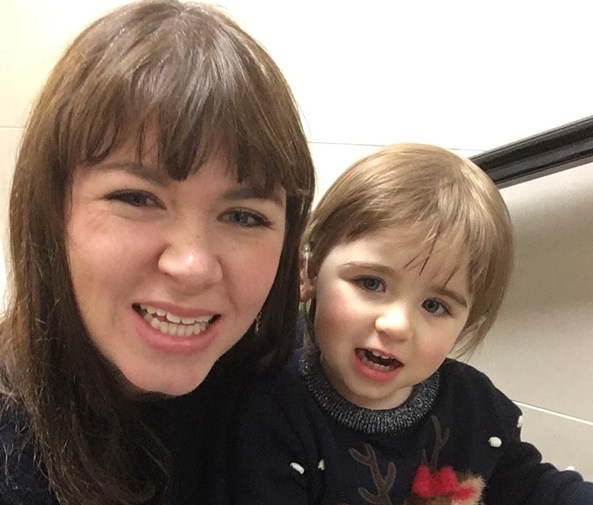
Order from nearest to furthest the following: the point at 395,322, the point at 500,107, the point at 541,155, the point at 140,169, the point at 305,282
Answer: the point at 140,169 < the point at 395,322 < the point at 305,282 < the point at 541,155 < the point at 500,107

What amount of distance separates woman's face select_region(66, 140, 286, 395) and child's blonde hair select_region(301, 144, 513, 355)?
168 millimetres

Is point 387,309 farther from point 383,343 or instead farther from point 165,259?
point 165,259

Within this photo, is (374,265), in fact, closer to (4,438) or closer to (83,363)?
(83,363)

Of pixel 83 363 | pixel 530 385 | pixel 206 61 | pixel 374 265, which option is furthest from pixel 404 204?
pixel 530 385

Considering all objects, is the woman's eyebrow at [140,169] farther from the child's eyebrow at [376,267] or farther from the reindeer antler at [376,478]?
the reindeer antler at [376,478]

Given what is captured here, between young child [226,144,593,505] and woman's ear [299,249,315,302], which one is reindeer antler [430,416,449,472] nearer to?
young child [226,144,593,505]

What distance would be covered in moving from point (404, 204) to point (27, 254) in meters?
0.45

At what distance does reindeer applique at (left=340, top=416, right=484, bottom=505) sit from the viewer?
0.97m

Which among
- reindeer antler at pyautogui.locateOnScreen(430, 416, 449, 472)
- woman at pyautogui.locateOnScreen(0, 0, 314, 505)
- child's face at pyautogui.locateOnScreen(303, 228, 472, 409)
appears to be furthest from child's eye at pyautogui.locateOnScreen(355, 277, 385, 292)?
reindeer antler at pyautogui.locateOnScreen(430, 416, 449, 472)

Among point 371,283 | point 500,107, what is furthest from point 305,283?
point 500,107

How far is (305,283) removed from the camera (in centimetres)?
103

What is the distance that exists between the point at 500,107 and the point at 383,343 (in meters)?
0.66

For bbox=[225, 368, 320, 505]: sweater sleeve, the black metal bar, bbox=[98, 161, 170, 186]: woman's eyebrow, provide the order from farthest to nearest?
1. the black metal bar
2. bbox=[225, 368, 320, 505]: sweater sleeve
3. bbox=[98, 161, 170, 186]: woman's eyebrow

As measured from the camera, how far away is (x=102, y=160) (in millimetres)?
719
